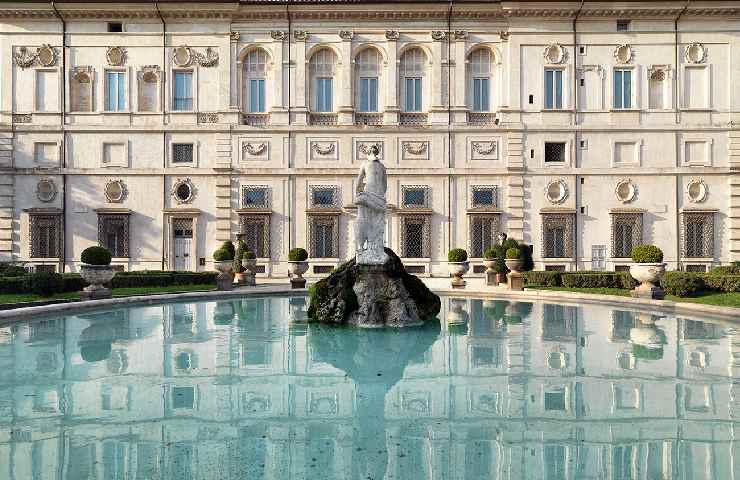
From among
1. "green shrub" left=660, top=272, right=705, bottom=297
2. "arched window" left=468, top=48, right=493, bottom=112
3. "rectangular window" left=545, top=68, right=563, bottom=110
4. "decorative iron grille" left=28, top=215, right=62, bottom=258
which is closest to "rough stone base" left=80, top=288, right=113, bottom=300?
"decorative iron grille" left=28, top=215, right=62, bottom=258

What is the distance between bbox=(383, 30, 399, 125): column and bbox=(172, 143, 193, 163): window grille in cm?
999

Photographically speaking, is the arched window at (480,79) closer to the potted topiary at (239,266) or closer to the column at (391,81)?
the column at (391,81)

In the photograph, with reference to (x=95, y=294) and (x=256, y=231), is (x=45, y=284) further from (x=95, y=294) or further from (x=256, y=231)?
(x=256, y=231)

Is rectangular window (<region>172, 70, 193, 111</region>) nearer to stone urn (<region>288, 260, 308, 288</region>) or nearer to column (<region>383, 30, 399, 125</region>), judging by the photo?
column (<region>383, 30, 399, 125</region>)

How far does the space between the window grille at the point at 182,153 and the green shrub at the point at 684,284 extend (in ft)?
72.2

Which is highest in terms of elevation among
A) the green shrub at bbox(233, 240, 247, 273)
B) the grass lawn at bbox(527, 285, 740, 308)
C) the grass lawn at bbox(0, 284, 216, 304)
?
the green shrub at bbox(233, 240, 247, 273)

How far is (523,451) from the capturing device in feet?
15.1

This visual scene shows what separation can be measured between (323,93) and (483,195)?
9.72 m

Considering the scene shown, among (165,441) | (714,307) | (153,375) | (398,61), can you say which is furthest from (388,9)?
(165,441)

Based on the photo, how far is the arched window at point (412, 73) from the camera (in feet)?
93.7

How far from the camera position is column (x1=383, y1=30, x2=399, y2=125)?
28.1m

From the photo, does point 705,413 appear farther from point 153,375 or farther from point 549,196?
point 549,196

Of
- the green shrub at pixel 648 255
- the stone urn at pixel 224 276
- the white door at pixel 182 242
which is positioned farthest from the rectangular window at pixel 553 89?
the white door at pixel 182 242

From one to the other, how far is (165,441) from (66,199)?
89.1ft
